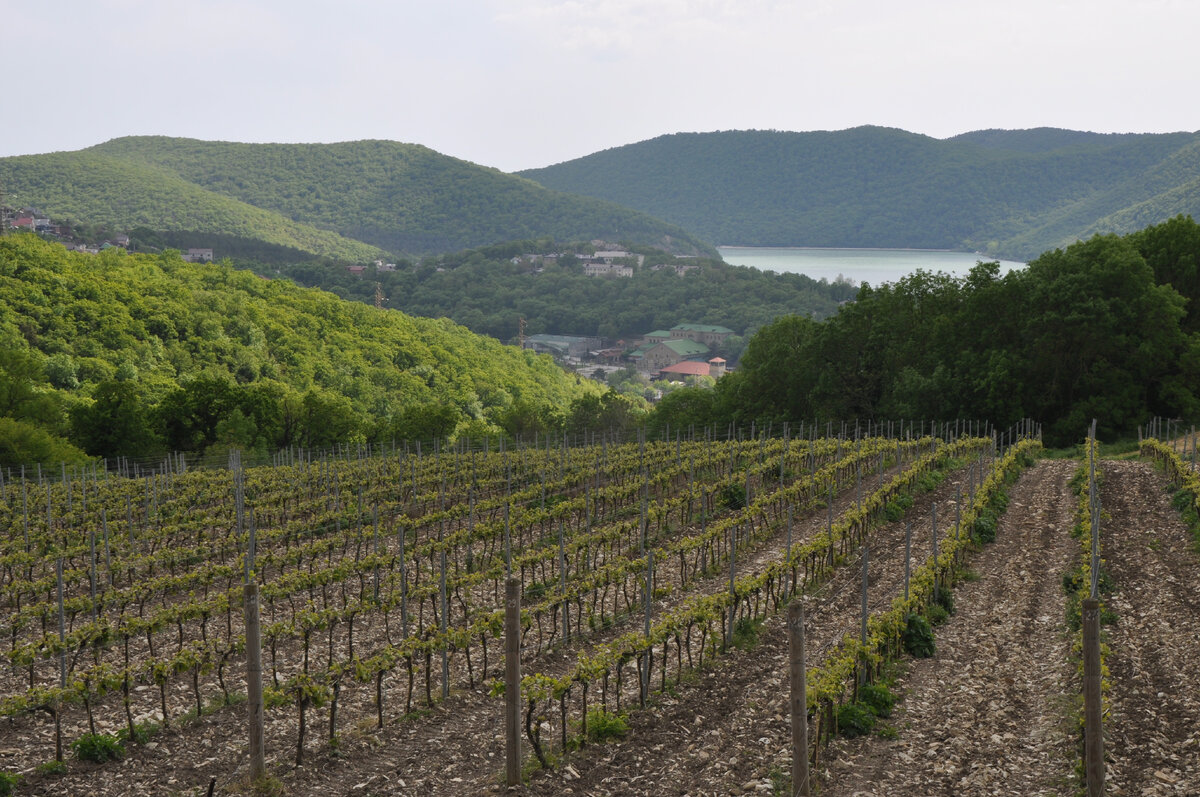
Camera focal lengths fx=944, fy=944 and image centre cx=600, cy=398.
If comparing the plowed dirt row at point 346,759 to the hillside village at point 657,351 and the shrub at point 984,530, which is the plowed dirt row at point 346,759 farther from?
the hillside village at point 657,351

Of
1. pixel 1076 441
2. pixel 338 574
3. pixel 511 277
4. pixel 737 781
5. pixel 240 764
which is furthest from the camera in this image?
pixel 511 277

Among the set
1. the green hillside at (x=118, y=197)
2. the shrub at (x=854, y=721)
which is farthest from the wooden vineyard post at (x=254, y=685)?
the green hillside at (x=118, y=197)

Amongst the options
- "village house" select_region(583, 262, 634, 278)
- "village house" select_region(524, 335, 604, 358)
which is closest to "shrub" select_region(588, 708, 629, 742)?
"village house" select_region(524, 335, 604, 358)

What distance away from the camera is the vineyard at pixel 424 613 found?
8492 millimetres

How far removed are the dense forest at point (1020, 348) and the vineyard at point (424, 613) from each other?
59.5 ft

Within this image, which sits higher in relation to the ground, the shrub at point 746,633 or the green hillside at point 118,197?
the green hillside at point 118,197

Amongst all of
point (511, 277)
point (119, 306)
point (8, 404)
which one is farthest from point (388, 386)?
point (511, 277)

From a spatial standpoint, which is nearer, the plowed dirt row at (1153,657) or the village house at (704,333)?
the plowed dirt row at (1153,657)

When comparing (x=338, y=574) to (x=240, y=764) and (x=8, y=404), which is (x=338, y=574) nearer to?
(x=240, y=764)

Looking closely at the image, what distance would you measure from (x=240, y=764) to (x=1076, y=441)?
38.7 meters

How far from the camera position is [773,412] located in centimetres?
5131

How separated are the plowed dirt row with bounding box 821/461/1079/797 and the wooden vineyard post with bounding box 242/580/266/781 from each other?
452cm

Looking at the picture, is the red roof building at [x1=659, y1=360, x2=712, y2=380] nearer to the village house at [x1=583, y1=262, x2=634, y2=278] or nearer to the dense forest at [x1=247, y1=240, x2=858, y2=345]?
the dense forest at [x1=247, y1=240, x2=858, y2=345]

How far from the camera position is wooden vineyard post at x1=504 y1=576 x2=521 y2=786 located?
24.2 ft
